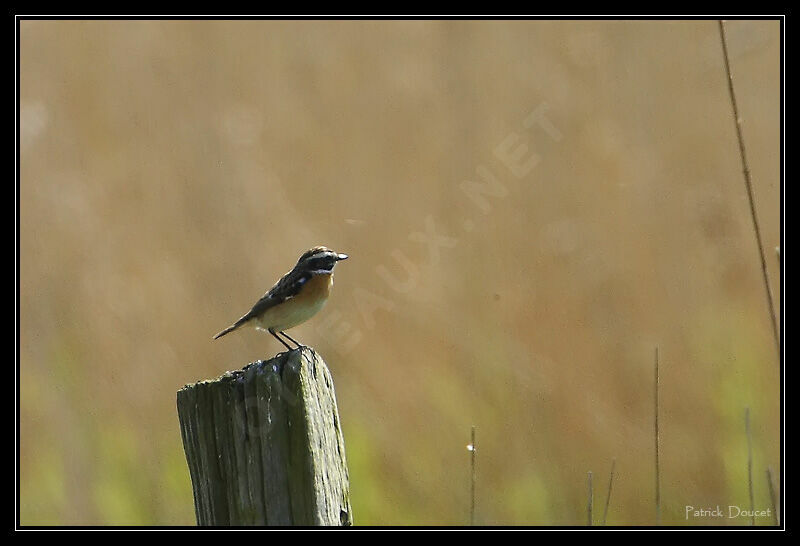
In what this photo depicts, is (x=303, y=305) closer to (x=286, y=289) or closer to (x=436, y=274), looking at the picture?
(x=286, y=289)

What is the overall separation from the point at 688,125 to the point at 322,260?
11.3 ft

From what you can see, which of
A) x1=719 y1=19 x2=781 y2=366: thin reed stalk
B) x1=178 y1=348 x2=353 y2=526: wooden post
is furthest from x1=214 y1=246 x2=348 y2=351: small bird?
x1=719 y1=19 x2=781 y2=366: thin reed stalk

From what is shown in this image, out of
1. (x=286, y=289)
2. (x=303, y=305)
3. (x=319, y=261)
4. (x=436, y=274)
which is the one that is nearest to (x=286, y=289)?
(x=286, y=289)

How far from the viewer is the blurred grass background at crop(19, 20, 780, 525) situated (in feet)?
19.1

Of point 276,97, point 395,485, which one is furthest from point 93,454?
point 276,97

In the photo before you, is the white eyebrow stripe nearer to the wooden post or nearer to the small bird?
the small bird

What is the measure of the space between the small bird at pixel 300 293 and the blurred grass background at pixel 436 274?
130 cm

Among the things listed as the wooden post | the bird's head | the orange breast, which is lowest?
the wooden post

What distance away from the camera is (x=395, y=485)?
586 cm

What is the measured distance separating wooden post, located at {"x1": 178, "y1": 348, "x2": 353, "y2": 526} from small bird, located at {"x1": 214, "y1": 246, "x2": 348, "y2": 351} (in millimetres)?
1993

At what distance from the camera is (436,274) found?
6.62m

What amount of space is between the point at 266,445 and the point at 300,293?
2.16 m

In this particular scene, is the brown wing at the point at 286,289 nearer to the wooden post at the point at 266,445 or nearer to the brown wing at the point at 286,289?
the brown wing at the point at 286,289

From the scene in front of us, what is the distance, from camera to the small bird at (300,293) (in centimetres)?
475
